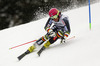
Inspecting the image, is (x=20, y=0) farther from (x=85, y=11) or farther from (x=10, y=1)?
(x=85, y=11)

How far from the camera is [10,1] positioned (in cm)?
958

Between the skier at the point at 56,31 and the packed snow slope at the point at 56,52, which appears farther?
the skier at the point at 56,31

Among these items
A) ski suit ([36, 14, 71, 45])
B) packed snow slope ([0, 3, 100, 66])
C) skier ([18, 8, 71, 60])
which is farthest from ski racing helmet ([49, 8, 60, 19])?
packed snow slope ([0, 3, 100, 66])

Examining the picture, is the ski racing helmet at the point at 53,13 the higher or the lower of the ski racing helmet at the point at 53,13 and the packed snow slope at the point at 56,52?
the higher

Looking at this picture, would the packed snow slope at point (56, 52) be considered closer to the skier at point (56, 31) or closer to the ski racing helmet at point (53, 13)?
the skier at point (56, 31)

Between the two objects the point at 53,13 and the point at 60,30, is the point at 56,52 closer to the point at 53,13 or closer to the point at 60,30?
the point at 60,30

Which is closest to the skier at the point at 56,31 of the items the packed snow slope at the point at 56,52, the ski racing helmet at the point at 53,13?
the ski racing helmet at the point at 53,13

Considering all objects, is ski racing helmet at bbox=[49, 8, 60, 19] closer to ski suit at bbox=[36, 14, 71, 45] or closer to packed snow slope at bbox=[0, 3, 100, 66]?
ski suit at bbox=[36, 14, 71, 45]

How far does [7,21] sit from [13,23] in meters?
1.01

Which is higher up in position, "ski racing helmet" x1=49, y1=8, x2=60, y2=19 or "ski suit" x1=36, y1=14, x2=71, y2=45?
"ski racing helmet" x1=49, y1=8, x2=60, y2=19

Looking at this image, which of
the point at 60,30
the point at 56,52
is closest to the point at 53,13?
the point at 60,30

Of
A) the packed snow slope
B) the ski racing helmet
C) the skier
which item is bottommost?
the packed snow slope

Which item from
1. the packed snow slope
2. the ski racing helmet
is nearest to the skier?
the ski racing helmet

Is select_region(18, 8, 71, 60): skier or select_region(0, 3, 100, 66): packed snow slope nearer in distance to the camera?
select_region(0, 3, 100, 66): packed snow slope
